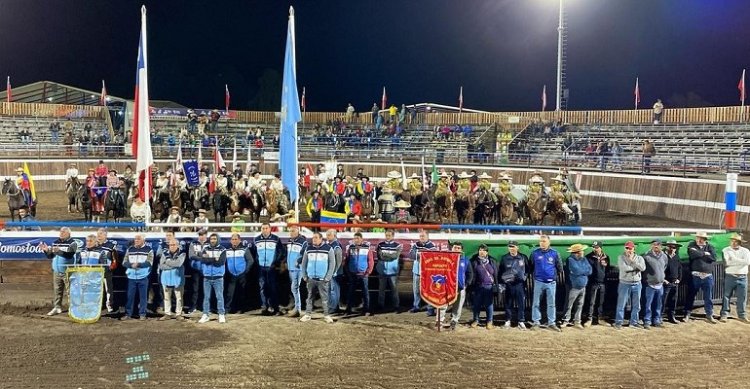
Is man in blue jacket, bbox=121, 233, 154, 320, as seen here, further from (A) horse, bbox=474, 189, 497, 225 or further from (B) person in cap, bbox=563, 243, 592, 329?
(A) horse, bbox=474, 189, 497, 225

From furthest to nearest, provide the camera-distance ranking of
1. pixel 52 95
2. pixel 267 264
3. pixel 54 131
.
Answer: pixel 52 95
pixel 54 131
pixel 267 264

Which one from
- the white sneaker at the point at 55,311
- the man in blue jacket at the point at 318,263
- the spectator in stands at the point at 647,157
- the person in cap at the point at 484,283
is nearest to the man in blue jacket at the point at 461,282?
the person in cap at the point at 484,283

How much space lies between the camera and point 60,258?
12.6 metres

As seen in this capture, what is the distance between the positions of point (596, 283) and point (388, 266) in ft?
13.4

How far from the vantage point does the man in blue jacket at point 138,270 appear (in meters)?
12.3

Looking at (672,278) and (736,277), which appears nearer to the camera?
(672,278)

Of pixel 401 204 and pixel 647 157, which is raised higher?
pixel 647 157

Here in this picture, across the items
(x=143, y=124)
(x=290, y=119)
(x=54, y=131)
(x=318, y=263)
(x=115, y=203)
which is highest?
(x=54, y=131)

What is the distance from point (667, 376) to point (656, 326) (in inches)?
123

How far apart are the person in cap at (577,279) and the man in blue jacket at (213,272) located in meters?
6.67

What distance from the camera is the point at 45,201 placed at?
30.4m

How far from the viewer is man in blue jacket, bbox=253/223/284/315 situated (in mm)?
12750

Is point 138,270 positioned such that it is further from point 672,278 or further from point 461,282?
point 672,278

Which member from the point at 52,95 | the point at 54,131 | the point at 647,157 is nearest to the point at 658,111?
the point at 647,157
